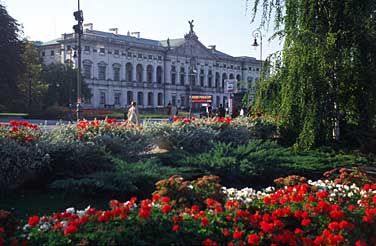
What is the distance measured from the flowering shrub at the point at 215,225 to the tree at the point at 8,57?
4863cm

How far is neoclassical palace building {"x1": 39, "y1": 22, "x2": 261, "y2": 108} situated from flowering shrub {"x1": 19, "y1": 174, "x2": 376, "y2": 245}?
7527 centimetres

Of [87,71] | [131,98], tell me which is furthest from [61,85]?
[131,98]

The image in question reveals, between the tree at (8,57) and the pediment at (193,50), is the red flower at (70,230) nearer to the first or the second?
the tree at (8,57)

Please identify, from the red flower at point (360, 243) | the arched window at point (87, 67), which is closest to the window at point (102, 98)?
the arched window at point (87, 67)

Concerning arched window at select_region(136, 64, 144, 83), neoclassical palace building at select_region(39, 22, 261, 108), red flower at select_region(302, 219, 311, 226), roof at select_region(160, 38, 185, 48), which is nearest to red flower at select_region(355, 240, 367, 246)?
red flower at select_region(302, 219, 311, 226)

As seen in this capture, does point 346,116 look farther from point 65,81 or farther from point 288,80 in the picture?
point 65,81

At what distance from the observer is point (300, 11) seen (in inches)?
554

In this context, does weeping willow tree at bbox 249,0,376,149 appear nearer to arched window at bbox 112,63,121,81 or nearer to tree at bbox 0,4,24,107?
tree at bbox 0,4,24,107

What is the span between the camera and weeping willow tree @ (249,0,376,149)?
13.3 meters

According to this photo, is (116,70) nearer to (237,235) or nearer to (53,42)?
(53,42)

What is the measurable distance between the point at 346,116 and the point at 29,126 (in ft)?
27.3

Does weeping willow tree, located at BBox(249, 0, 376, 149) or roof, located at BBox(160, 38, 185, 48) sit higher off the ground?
roof, located at BBox(160, 38, 185, 48)

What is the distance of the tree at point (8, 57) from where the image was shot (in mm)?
51094

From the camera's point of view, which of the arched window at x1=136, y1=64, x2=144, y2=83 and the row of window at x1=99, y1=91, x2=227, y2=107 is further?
the arched window at x1=136, y1=64, x2=144, y2=83
